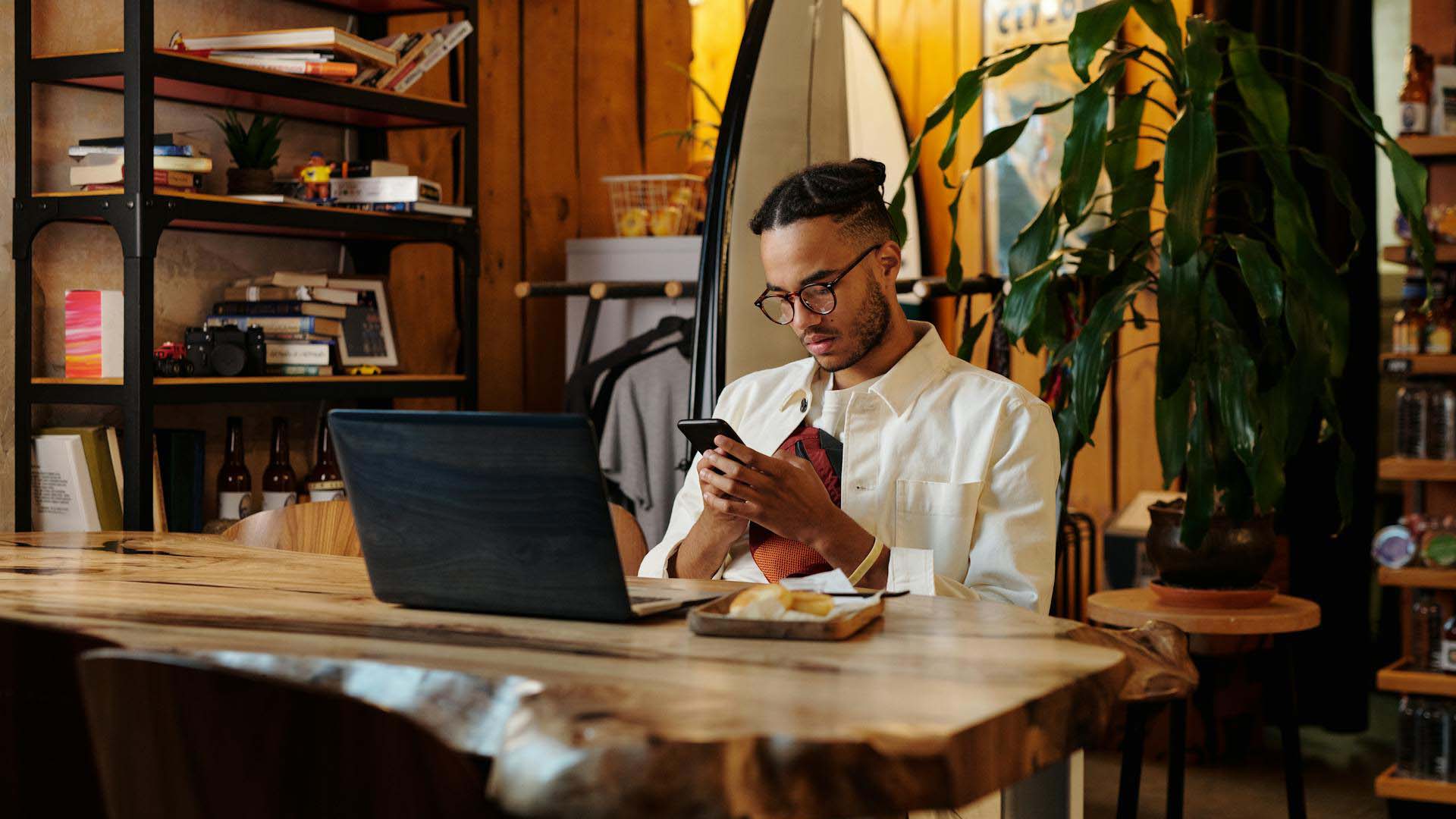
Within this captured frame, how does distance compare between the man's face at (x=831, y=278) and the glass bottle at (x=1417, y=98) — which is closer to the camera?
the man's face at (x=831, y=278)

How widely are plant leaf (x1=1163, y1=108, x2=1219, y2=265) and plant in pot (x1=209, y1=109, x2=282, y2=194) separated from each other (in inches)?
69.1

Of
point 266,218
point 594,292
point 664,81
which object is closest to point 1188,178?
point 594,292

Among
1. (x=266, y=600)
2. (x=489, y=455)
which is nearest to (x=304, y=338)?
(x=266, y=600)

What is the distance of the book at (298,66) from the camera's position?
2852mm

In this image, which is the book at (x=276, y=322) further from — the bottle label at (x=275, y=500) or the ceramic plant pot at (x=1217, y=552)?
the ceramic plant pot at (x=1217, y=552)

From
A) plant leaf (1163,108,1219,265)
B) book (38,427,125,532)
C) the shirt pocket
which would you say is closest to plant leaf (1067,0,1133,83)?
plant leaf (1163,108,1219,265)

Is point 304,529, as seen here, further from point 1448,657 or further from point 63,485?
point 1448,657

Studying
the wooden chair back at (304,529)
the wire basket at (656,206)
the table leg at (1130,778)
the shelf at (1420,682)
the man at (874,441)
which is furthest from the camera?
the wire basket at (656,206)

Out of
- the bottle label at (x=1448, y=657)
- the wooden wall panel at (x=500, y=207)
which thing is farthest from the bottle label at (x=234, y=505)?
the bottle label at (x=1448, y=657)

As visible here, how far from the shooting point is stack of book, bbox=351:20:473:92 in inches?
123

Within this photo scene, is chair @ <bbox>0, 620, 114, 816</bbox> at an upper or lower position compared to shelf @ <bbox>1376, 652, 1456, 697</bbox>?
upper

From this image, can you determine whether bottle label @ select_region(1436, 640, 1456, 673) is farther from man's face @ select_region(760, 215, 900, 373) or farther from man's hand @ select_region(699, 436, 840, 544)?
man's hand @ select_region(699, 436, 840, 544)

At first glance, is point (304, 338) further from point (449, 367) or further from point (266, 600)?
point (266, 600)

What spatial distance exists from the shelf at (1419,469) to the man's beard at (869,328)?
1.54m
